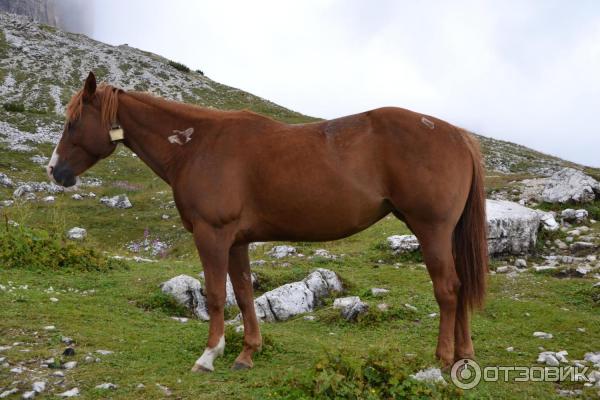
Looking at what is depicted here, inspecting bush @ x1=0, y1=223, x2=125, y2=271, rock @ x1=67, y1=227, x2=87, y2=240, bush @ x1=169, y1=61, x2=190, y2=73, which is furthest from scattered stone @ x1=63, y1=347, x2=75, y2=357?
bush @ x1=169, y1=61, x2=190, y2=73

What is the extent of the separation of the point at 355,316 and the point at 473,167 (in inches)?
127

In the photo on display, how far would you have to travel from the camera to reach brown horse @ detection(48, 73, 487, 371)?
18.5 ft

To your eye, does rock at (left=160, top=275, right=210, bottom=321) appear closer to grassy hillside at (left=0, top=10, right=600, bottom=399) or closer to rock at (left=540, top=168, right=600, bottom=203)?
grassy hillside at (left=0, top=10, right=600, bottom=399)

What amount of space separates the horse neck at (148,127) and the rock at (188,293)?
114 inches

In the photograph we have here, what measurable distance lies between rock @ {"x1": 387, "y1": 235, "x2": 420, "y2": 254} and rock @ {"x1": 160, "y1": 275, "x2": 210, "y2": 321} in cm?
600

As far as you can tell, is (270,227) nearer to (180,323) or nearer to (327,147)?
(327,147)

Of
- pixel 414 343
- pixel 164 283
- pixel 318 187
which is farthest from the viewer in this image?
pixel 164 283

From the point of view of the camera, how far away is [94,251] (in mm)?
11000

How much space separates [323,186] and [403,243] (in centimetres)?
797

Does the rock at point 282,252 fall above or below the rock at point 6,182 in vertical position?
above

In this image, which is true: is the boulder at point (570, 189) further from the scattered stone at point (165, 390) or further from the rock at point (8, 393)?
the rock at point (8, 393)

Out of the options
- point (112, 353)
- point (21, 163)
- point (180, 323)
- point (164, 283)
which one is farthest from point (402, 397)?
point (21, 163)

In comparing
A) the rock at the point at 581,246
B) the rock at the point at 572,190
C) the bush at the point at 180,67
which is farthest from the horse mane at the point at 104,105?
the bush at the point at 180,67

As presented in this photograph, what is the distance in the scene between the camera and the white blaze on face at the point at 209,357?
579 cm
